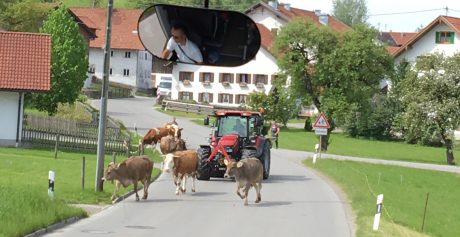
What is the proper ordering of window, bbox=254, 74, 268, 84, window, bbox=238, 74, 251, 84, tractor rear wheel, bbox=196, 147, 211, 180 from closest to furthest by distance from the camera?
tractor rear wheel, bbox=196, 147, 211, 180
window, bbox=254, 74, 268, 84
window, bbox=238, 74, 251, 84

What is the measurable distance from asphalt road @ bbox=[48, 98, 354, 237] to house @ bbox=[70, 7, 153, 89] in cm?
7102

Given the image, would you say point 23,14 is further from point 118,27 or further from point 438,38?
point 438,38

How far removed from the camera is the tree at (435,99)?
61062 millimetres

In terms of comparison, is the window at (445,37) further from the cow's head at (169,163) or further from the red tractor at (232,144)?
the cow's head at (169,163)

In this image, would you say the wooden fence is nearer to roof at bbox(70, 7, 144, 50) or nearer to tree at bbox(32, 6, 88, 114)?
tree at bbox(32, 6, 88, 114)

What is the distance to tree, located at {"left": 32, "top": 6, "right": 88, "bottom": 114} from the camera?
53750 mm

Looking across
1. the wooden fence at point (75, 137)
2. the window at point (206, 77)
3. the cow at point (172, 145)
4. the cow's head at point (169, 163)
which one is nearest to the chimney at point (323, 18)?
the window at point (206, 77)

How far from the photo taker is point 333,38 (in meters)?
61.6

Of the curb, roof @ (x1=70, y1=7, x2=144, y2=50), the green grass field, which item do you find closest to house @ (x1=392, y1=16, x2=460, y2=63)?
roof @ (x1=70, y1=7, x2=144, y2=50)

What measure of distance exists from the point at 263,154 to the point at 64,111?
27410mm

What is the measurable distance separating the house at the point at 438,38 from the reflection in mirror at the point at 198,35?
255 feet

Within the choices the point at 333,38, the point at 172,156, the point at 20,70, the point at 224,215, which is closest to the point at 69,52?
the point at 20,70

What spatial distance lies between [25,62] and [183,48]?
37.3 meters

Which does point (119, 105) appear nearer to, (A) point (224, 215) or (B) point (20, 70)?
(B) point (20, 70)
